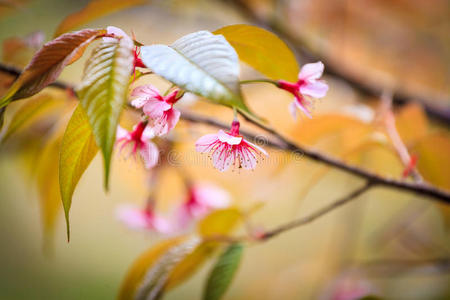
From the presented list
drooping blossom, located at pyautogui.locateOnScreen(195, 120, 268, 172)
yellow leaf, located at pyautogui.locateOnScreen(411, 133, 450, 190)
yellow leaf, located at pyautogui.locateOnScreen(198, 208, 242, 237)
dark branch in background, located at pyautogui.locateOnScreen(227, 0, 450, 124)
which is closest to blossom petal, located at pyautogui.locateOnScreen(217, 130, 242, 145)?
drooping blossom, located at pyautogui.locateOnScreen(195, 120, 268, 172)

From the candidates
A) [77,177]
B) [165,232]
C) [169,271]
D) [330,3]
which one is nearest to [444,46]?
[330,3]

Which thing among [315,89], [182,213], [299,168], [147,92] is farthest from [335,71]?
[147,92]

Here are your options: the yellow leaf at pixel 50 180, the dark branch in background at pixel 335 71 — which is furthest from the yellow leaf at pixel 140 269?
the dark branch in background at pixel 335 71

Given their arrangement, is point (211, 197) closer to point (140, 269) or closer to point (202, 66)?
point (140, 269)

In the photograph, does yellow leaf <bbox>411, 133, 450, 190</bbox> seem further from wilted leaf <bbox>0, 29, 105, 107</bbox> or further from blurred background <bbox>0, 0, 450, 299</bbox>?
wilted leaf <bbox>0, 29, 105, 107</bbox>

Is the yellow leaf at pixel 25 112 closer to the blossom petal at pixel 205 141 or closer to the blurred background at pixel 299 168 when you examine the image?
the blurred background at pixel 299 168

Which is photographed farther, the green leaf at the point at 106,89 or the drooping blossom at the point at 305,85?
the drooping blossom at the point at 305,85

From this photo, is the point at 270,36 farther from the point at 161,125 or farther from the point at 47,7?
the point at 47,7
